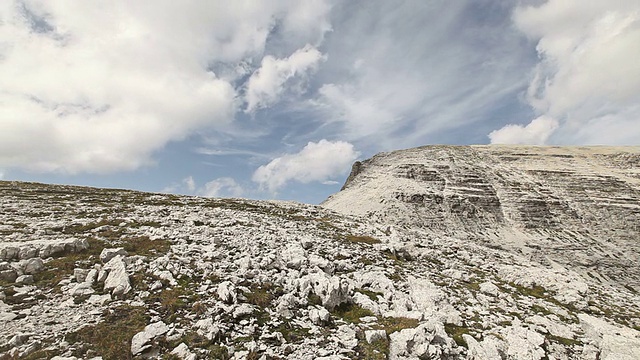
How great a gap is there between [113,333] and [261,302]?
6.44m

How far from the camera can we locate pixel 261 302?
15.7 metres

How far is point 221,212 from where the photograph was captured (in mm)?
39875

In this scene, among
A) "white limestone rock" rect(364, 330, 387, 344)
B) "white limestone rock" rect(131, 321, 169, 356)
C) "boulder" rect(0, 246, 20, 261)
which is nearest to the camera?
"white limestone rock" rect(131, 321, 169, 356)

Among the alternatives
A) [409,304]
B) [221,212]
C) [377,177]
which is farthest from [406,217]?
[409,304]

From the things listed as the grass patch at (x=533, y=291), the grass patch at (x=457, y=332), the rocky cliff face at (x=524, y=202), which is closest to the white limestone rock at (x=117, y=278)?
the grass patch at (x=457, y=332)

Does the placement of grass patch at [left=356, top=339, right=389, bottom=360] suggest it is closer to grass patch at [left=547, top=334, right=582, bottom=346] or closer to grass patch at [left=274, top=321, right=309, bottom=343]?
grass patch at [left=274, top=321, right=309, bottom=343]

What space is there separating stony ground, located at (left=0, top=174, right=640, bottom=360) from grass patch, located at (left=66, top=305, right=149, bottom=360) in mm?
55

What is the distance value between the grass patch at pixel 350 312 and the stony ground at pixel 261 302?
109 millimetres

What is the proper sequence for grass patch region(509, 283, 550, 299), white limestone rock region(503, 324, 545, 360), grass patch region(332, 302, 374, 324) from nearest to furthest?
1. white limestone rock region(503, 324, 545, 360)
2. grass patch region(332, 302, 374, 324)
3. grass patch region(509, 283, 550, 299)

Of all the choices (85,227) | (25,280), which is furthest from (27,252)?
(85,227)

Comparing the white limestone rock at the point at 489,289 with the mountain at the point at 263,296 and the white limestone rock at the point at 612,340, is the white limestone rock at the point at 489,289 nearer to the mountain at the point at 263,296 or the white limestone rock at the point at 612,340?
the mountain at the point at 263,296

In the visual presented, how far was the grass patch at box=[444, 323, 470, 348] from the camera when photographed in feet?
47.6

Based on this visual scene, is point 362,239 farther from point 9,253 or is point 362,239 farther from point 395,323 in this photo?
point 9,253

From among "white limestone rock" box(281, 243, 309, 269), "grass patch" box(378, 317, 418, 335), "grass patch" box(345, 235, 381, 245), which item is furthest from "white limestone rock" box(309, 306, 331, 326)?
"grass patch" box(345, 235, 381, 245)
